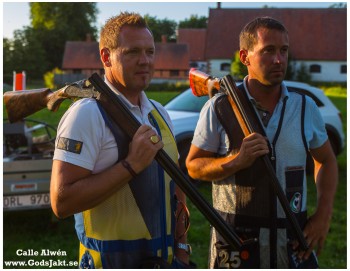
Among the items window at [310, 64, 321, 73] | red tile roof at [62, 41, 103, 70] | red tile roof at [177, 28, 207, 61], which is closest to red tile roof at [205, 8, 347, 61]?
window at [310, 64, 321, 73]

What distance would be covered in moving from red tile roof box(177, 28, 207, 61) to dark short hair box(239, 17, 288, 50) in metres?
52.1

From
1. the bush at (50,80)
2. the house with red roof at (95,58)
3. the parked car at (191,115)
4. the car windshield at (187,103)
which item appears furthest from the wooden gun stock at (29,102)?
the house with red roof at (95,58)

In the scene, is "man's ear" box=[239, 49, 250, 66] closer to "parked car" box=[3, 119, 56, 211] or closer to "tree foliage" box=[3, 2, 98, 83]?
"parked car" box=[3, 119, 56, 211]

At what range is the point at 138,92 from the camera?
249 centimetres

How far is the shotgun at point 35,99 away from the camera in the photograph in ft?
9.04

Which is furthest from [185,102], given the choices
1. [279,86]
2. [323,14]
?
[323,14]

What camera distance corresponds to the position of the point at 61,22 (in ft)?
199

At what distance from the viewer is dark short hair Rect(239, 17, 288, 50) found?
2912 mm

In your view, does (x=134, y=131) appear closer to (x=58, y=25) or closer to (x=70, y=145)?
(x=70, y=145)

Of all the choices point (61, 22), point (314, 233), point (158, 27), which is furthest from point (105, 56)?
point (61, 22)

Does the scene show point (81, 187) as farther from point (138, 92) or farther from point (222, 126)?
point (222, 126)

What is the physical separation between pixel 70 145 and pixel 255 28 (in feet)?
4.19

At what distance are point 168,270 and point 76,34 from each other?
202 feet

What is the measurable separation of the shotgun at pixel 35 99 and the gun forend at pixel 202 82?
0.88 m
